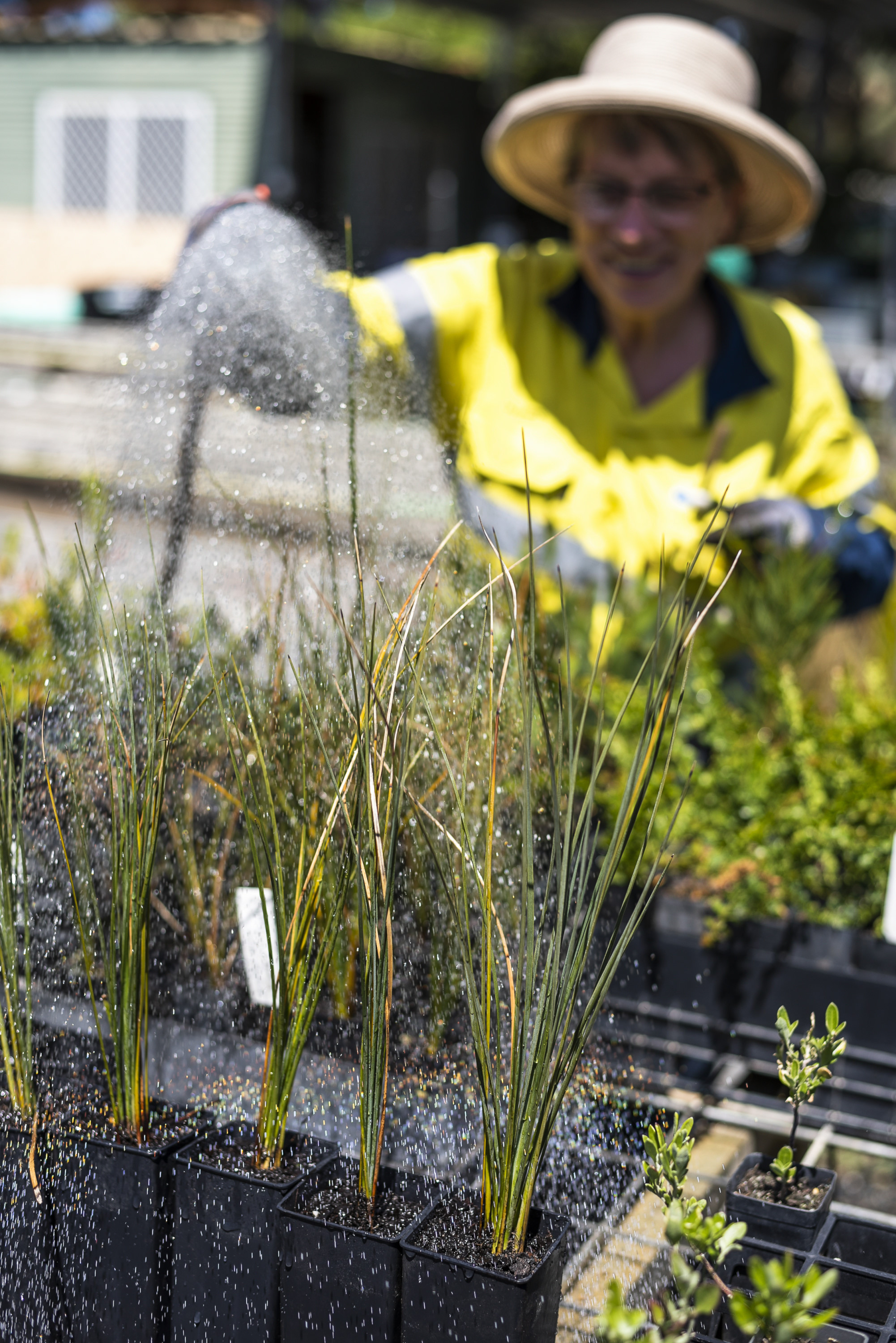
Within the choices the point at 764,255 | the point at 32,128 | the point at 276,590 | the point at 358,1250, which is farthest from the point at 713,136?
the point at 32,128

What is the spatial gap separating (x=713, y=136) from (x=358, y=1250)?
7.62 ft

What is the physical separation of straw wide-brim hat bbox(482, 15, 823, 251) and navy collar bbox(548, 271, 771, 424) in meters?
0.21

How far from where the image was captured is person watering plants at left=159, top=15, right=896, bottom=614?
102 inches

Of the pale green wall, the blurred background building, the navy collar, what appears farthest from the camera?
the pale green wall

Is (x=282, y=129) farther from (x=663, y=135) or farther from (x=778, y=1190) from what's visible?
(x=778, y=1190)

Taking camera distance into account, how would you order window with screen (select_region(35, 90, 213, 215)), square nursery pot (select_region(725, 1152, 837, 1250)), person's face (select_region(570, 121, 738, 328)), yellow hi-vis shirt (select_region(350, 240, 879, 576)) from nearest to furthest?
1. square nursery pot (select_region(725, 1152, 837, 1250))
2. person's face (select_region(570, 121, 738, 328))
3. yellow hi-vis shirt (select_region(350, 240, 879, 576))
4. window with screen (select_region(35, 90, 213, 215))

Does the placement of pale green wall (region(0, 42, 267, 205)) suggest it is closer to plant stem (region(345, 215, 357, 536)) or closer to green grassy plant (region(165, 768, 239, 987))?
plant stem (region(345, 215, 357, 536))

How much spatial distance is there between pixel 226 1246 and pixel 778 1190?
53 cm

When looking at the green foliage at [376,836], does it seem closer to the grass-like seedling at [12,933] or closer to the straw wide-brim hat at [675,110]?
the grass-like seedling at [12,933]

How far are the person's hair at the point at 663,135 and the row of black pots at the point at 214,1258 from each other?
6.86 feet

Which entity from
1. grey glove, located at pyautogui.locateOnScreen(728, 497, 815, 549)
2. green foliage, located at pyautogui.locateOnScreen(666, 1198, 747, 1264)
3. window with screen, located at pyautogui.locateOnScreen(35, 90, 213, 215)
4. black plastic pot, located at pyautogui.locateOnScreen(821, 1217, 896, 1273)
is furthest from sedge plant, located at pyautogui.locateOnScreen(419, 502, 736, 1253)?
window with screen, located at pyautogui.locateOnScreen(35, 90, 213, 215)

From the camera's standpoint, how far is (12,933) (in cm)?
123

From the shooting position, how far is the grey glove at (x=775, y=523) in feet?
8.36

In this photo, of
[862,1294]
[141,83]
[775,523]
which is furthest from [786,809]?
[141,83]
